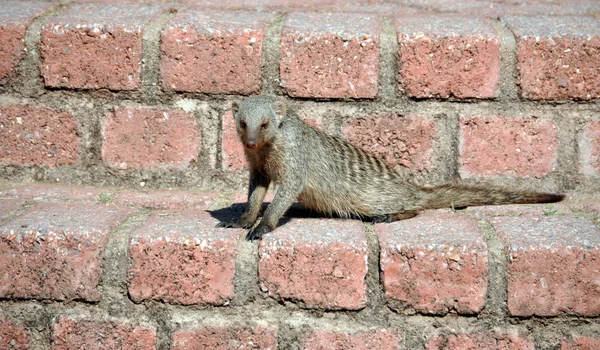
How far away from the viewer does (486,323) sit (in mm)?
1706

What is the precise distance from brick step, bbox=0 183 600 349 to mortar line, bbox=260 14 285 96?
49cm

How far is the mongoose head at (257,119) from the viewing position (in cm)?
195

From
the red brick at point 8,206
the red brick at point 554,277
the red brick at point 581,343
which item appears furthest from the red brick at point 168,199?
the red brick at point 581,343

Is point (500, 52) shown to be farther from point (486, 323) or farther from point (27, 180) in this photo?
point (27, 180)

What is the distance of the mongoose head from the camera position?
6.39 ft

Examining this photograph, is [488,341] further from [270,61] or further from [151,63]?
[151,63]

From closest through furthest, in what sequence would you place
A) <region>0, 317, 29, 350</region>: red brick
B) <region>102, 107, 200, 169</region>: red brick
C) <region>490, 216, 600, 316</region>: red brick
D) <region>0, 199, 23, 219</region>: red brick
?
<region>490, 216, 600, 316</region>: red brick
<region>0, 317, 29, 350</region>: red brick
<region>0, 199, 23, 219</region>: red brick
<region>102, 107, 200, 169</region>: red brick

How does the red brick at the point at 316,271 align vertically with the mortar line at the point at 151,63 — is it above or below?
below

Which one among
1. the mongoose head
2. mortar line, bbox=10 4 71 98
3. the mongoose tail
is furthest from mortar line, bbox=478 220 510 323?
mortar line, bbox=10 4 71 98

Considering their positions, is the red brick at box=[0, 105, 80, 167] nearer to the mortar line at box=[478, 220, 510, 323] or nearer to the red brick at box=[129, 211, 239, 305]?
the red brick at box=[129, 211, 239, 305]

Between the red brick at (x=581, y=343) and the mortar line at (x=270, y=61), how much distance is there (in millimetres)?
990

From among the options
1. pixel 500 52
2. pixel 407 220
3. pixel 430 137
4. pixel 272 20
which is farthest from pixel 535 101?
pixel 272 20

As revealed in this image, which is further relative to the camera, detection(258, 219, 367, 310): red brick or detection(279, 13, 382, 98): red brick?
detection(279, 13, 382, 98): red brick

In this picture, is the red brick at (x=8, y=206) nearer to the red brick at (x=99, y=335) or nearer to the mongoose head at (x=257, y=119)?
the red brick at (x=99, y=335)
